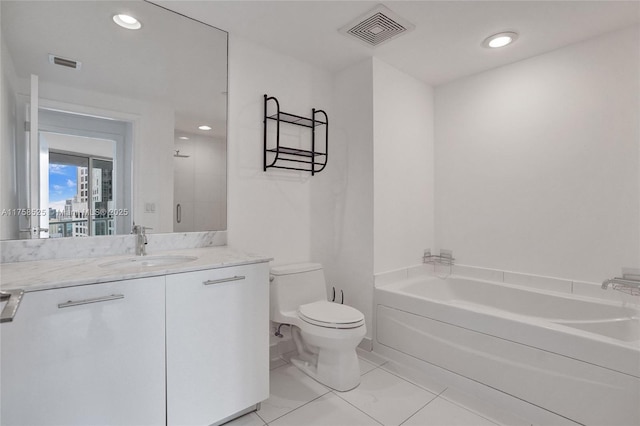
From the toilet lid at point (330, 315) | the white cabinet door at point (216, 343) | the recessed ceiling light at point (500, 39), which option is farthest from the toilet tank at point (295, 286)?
the recessed ceiling light at point (500, 39)

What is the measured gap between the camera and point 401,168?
2.69 metres

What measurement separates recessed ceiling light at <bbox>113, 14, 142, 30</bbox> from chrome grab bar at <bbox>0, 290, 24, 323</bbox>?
1.49 meters

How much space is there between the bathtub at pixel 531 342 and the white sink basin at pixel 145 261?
4.76 feet

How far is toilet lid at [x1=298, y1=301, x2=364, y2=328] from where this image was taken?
191 centimetres

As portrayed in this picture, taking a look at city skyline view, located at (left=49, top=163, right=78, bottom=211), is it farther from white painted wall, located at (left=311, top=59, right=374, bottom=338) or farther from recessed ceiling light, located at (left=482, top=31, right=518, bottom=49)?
recessed ceiling light, located at (left=482, top=31, right=518, bottom=49)

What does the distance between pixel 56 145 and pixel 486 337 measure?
8.50 feet

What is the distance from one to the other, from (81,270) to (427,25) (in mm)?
2328

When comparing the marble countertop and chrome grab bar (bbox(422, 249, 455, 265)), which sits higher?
the marble countertop

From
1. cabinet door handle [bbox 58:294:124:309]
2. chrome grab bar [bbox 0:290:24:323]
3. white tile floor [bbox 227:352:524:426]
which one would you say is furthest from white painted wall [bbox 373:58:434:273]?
chrome grab bar [bbox 0:290:24:323]

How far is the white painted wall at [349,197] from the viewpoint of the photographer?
248 centimetres

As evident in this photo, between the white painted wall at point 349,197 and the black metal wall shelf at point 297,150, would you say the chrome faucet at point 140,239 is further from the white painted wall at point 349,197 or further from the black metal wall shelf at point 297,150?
the white painted wall at point 349,197

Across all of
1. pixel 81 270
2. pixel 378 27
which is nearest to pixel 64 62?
pixel 81 270

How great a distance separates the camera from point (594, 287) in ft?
7.05

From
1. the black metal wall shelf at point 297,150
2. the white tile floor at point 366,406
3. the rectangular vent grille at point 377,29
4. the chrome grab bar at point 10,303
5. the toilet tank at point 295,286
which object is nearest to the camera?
the chrome grab bar at point 10,303
